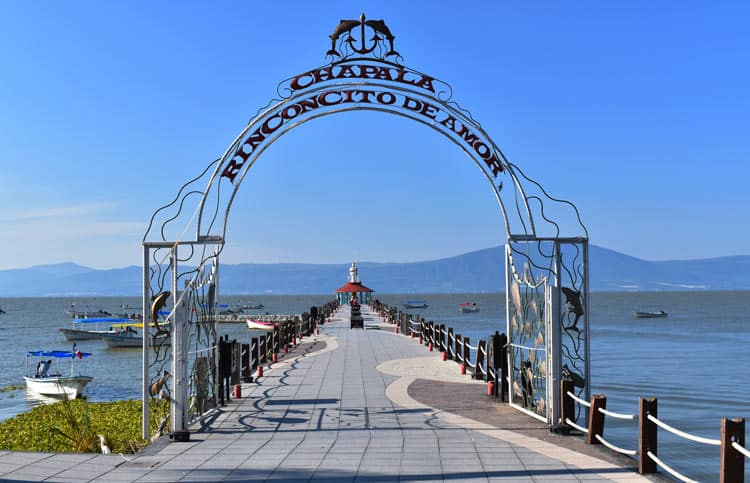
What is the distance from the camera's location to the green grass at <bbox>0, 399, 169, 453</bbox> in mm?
12508

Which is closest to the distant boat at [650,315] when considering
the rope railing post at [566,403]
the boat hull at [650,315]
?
the boat hull at [650,315]

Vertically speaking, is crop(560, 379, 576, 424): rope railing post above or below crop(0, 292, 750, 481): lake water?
above

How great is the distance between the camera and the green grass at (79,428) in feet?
41.0

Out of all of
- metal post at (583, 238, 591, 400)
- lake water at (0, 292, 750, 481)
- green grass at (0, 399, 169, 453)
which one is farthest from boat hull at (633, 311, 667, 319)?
metal post at (583, 238, 591, 400)

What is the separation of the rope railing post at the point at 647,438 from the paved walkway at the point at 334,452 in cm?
24

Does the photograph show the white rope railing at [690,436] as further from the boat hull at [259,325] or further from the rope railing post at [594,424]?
the boat hull at [259,325]

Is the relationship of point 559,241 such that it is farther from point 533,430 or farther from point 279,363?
point 279,363

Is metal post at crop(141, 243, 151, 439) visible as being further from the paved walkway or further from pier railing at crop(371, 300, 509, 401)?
pier railing at crop(371, 300, 509, 401)

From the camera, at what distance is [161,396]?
42.2ft

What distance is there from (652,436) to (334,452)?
Answer: 391 cm

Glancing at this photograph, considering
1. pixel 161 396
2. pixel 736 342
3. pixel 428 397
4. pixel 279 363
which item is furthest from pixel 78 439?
pixel 736 342

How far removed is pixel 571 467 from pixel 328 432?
3925 mm

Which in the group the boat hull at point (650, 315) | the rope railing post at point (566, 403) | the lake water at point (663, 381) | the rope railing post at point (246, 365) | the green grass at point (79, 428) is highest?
the rope railing post at point (566, 403)

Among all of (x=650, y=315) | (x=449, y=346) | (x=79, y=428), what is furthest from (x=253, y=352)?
(x=650, y=315)
